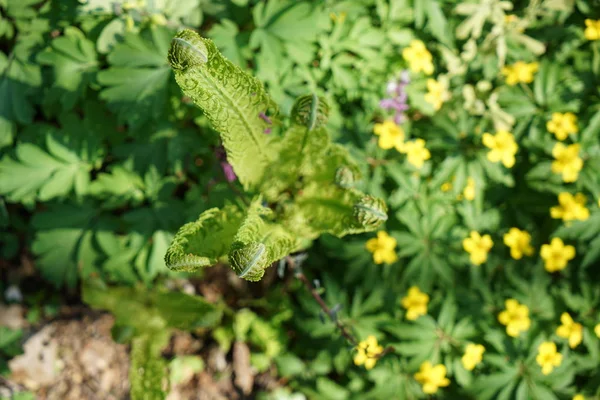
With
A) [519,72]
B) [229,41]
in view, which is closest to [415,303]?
[519,72]

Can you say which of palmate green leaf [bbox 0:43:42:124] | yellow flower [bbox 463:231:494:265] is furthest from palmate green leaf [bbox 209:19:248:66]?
yellow flower [bbox 463:231:494:265]

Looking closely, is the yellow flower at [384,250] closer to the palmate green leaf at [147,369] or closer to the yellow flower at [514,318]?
the yellow flower at [514,318]

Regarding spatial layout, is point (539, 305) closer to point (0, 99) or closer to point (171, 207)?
point (171, 207)

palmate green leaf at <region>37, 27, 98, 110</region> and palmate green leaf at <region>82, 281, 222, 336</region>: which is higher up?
palmate green leaf at <region>37, 27, 98, 110</region>

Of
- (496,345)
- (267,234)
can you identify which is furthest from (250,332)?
(267,234)

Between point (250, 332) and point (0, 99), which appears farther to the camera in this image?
point (250, 332)

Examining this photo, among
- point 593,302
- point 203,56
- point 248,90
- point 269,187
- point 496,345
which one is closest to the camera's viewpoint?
point 203,56

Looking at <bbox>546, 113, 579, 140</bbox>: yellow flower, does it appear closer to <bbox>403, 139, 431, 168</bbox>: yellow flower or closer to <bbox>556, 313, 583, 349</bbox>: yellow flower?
<bbox>403, 139, 431, 168</bbox>: yellow flower
